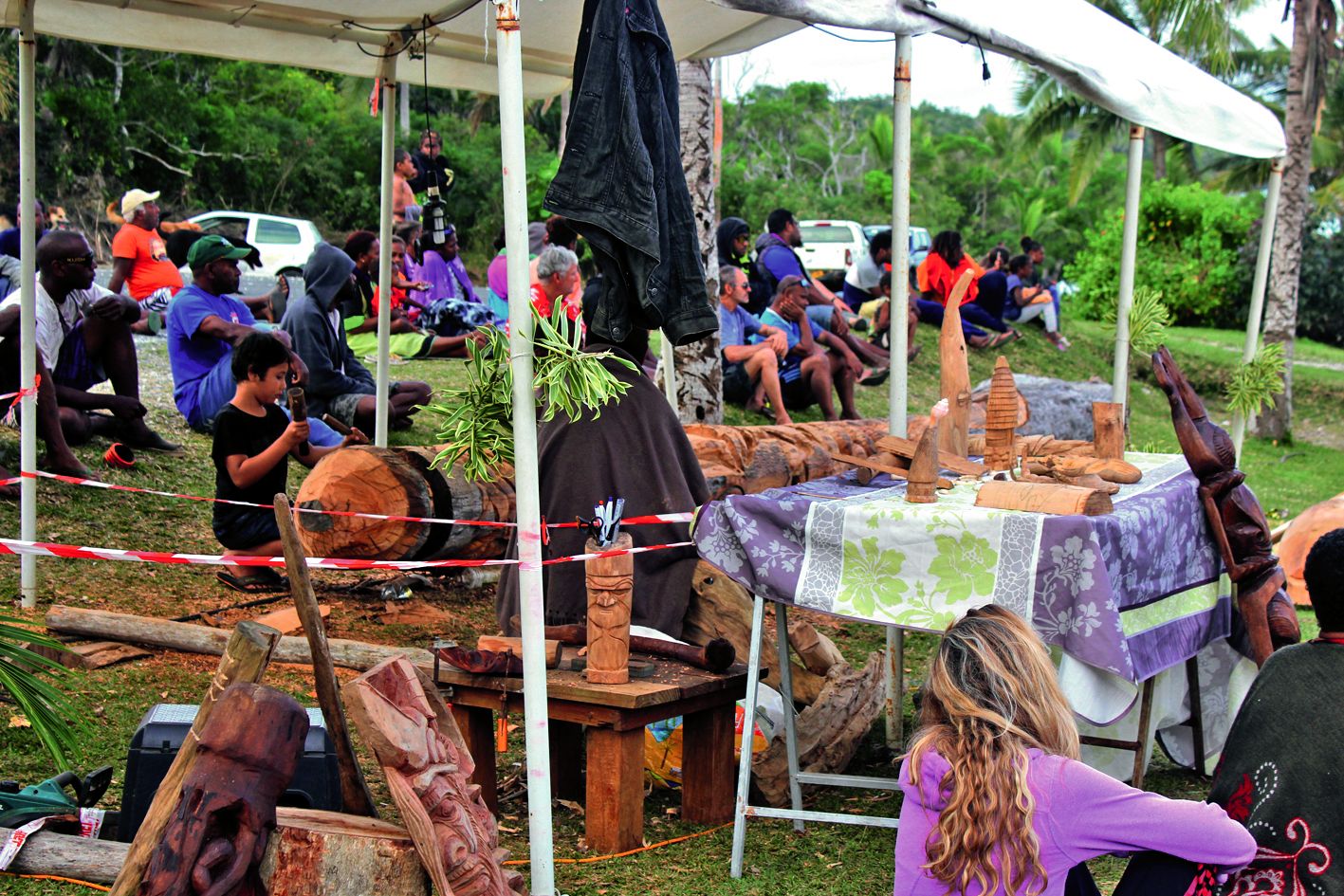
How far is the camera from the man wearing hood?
801 centimetres

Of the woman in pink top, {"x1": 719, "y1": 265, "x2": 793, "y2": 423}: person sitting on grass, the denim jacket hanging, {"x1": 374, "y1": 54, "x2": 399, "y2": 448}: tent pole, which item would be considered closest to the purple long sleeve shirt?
the woman in pink top

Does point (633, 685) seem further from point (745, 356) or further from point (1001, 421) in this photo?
point (745, 356)

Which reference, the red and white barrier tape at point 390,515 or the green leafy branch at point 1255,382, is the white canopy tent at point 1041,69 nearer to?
the red and white barrier tape at point 390,515

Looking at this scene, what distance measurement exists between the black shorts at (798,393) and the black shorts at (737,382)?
301mm

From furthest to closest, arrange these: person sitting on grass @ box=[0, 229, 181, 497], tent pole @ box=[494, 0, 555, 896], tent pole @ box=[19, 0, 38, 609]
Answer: person sitting on grass @ box=[0, 229, 181, 497]
tent pole @ box=[19, 0, 38, 609]
tent pole @ box=[494, 0, 555, 896]

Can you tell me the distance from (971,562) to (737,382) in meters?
7.02

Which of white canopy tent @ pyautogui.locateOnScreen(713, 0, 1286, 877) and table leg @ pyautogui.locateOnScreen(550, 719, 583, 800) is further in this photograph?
table leg @ pyautogui.locateOnScreen(550, 719, 583, 800)

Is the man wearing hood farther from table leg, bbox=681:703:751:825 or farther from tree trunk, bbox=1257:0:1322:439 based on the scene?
tree trunk, bbox=1257:0:1322:439

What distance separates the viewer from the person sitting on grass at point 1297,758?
2678 mm

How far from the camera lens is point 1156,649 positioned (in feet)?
12.8

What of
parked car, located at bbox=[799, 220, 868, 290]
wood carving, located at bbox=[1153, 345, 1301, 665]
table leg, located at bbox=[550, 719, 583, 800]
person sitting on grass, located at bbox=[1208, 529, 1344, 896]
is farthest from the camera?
parked car, located at bbox=[799, 220, 868, 290]

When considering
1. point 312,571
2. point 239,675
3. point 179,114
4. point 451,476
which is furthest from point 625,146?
point 179,114

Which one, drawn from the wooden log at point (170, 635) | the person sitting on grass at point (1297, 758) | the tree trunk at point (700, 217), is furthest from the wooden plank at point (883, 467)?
the tree trunk at point (700, 217)

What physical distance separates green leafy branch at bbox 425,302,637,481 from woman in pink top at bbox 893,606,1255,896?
1.44m
